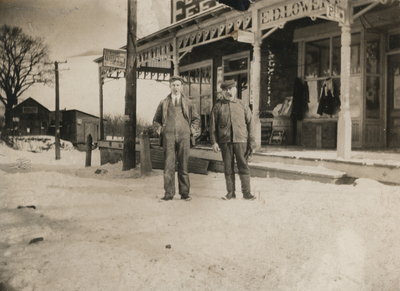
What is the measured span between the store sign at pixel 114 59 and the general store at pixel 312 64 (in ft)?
1.06

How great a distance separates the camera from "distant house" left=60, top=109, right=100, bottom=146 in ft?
115

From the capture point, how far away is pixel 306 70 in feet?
31.9

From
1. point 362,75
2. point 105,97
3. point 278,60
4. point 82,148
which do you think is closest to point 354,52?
point 362,75

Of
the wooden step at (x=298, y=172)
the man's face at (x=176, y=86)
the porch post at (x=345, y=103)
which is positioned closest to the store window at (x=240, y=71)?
the wooden step at (x=298, y=172)

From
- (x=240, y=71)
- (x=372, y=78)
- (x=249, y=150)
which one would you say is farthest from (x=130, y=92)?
(x=372, y=78)

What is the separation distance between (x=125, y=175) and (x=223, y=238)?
533 cm

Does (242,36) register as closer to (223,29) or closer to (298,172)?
(223,29)

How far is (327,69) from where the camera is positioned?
30.1 ft

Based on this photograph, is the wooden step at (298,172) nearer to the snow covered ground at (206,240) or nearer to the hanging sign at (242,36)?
the snow covered ground at (206,240)

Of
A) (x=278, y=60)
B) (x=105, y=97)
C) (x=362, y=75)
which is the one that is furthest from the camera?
(x=105, y=97)

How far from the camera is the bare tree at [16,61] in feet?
13.6

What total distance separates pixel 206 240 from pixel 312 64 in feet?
23.2

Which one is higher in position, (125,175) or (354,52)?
(354,52)

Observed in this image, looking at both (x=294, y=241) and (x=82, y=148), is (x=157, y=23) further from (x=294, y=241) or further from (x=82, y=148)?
(x=82, y=148)
